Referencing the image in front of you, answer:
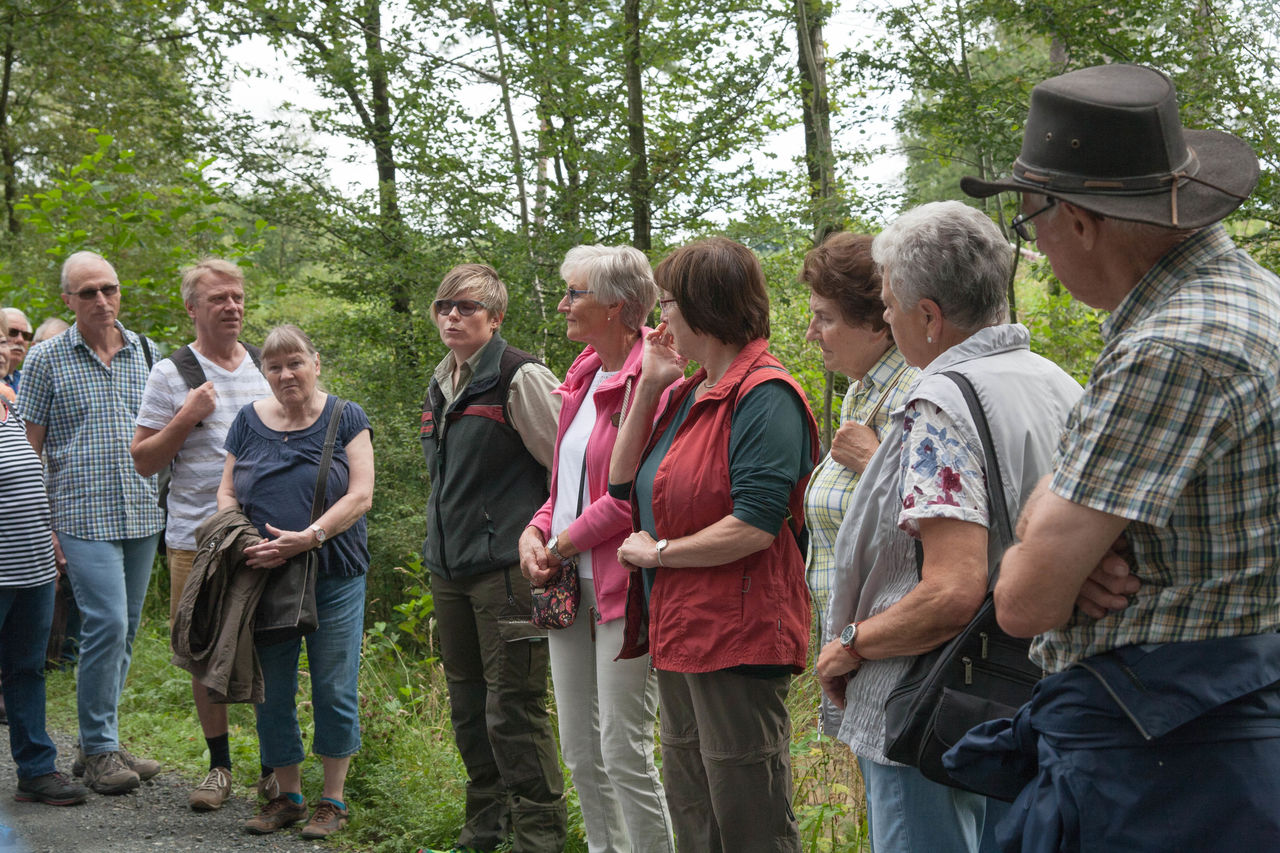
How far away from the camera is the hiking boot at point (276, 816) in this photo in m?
4.75

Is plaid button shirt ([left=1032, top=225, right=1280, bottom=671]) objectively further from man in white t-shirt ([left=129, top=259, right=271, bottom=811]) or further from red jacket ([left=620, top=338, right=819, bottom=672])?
man in white t-shirt ([left=129, top=259, right=271, bottom=811])

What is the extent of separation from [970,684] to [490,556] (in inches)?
96.4

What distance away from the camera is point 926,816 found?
2.31 metres

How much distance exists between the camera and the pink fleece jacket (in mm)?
3574

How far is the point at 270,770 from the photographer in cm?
503

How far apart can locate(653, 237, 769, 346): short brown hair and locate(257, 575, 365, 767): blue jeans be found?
7.93 feet

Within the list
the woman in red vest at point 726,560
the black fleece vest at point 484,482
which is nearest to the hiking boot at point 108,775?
the black fleece vest at point 484,482

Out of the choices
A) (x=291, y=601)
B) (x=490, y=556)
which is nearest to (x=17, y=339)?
(x=291, y=601)

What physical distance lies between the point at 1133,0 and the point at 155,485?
6.39 meters

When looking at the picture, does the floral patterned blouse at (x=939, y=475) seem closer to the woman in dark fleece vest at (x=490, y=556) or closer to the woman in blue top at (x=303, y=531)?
the woman in dark fleece vest at (x=490, y=556)

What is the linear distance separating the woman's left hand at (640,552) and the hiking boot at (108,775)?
11.3 feet

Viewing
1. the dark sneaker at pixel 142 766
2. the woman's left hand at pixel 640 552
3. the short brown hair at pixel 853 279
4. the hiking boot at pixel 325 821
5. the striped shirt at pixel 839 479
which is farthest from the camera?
the dark sneaker at pixel 142 766

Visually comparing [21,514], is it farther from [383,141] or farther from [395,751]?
[383,141]

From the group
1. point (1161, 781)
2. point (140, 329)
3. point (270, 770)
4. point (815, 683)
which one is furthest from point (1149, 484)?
point (140, 329)
